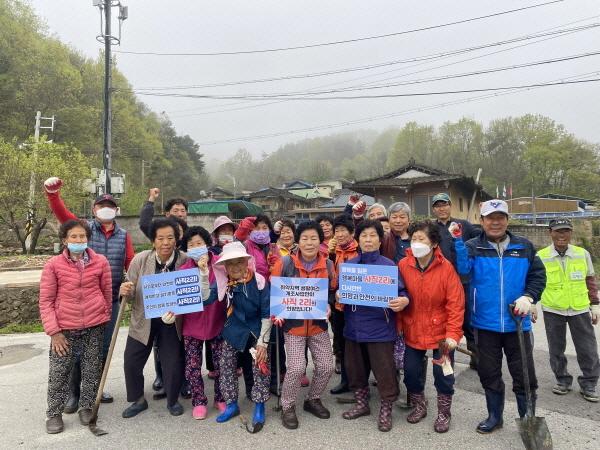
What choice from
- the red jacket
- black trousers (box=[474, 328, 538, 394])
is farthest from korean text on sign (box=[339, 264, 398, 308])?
black trousers (box=[474, 328, 538, 394])

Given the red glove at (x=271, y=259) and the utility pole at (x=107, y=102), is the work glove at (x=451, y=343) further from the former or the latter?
the utility pole at (x=107, y=102)

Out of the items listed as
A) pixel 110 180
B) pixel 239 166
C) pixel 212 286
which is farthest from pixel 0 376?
pixel 239 166

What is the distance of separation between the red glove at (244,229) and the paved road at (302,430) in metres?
1.95

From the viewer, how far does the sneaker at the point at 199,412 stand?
3781 millimetres

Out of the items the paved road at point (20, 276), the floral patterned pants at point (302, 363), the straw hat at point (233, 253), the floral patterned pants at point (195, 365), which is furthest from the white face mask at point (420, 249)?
the paved road at point (20, 276)

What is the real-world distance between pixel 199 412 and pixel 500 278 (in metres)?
3.08

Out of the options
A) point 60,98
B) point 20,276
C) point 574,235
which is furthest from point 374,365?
point 60,98

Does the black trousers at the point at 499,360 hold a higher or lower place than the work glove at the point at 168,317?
lower

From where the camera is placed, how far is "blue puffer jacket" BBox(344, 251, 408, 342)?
3.67m

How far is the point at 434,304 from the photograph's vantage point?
349 centimetres

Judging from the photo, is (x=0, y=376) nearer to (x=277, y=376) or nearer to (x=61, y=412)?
(x=61, y=412)

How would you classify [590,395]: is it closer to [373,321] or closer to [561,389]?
[561,389]

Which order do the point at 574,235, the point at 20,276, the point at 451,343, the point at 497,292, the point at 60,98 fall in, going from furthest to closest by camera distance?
the point at 60,98
the point at 574,235
the point at 20,276
the point at 497,292
the point at 451,343

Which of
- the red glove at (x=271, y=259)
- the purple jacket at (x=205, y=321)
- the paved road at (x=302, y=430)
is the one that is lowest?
the paved road at (x=302, y=430)
